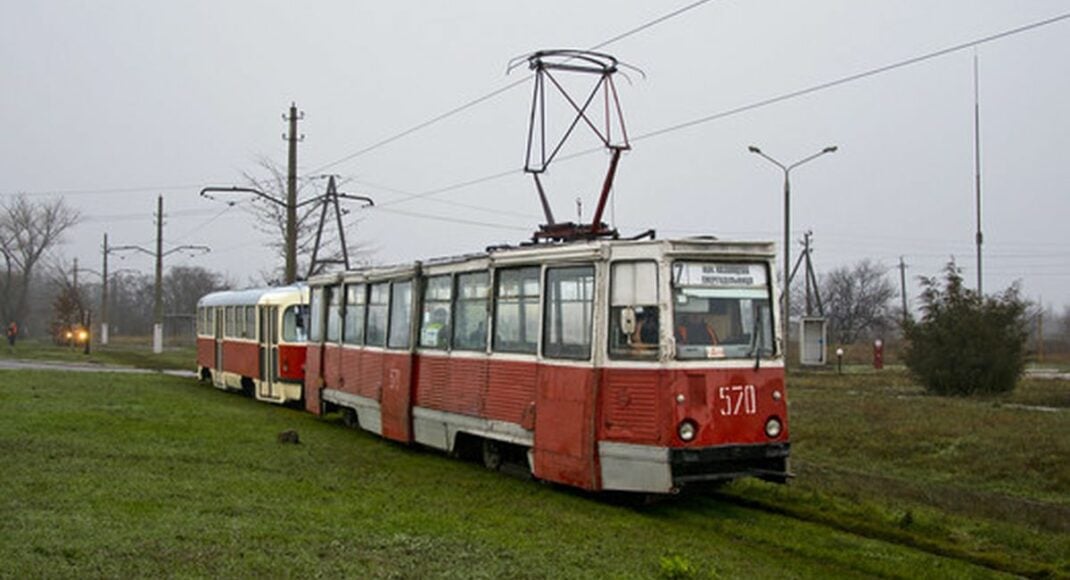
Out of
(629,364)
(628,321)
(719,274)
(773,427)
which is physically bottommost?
(773,427)

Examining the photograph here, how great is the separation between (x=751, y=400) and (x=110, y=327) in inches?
4338

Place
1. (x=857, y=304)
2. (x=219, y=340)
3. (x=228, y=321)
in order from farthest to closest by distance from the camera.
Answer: (x=857, y=304) < (x=219, y=340) < (x=228, y=321)

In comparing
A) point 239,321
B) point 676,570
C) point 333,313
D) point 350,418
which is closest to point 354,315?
point 333,313

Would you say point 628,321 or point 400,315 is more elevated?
point 400,315

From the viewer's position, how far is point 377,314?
1792 centimetres

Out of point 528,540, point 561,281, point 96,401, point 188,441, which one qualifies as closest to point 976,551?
point 528,540

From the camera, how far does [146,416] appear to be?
18.3m

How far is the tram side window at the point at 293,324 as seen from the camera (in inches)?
959

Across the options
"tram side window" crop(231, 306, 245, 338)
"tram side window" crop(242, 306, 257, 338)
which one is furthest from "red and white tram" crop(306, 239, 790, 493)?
"tram side window" crop(231, 306, 245, 338)

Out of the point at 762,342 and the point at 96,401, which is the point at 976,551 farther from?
the point at 96,401

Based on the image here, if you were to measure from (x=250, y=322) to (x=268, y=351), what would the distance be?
1660 millimetres

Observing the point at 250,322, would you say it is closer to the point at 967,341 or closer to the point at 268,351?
the point at 268,351

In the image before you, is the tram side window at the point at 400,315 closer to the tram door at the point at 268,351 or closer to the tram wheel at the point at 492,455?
the tram wheel at the point at 492,455

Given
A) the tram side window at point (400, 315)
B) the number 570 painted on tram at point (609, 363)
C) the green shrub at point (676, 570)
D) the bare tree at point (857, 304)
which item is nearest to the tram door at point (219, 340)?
the tram side window at point (400, 315)
